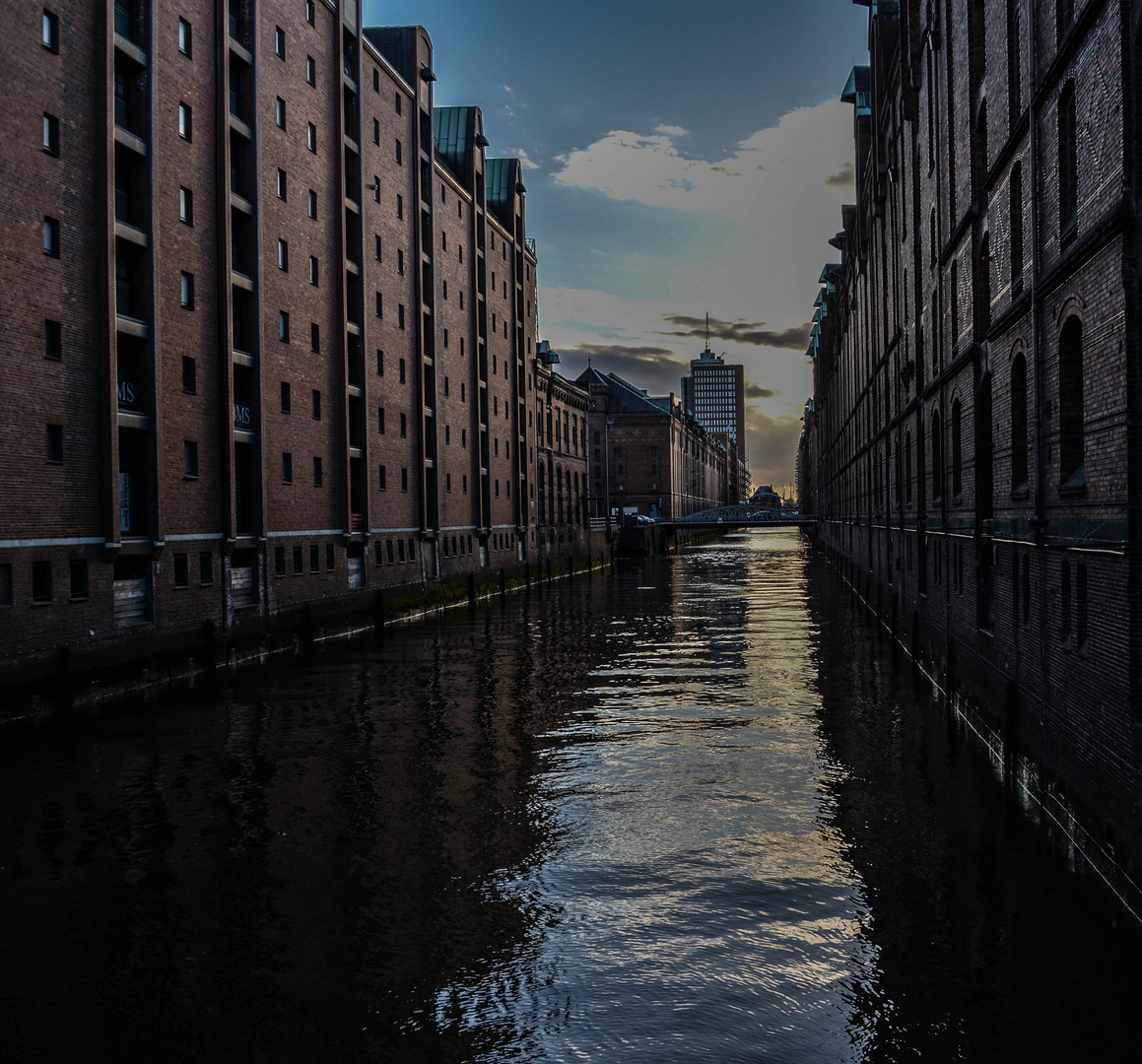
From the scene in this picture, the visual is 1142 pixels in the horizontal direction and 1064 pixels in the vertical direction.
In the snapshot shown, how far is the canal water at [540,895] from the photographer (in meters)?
7.15

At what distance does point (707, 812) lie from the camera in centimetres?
1243

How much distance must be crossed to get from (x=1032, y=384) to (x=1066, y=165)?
2.70m

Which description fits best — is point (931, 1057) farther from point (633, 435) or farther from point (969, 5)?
point (633, 435)

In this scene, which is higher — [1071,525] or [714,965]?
[1071,525]

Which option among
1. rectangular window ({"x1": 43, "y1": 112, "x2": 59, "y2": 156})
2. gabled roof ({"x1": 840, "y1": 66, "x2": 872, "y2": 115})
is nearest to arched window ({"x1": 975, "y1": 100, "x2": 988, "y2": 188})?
rectangular window ({"x1": 43, "y1": 112, "x2": 59, "y2": 156})

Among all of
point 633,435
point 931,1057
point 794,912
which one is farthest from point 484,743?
point 633,435

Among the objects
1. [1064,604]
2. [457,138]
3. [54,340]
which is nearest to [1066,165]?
[1064,604]

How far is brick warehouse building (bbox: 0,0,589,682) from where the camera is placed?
19.8 m

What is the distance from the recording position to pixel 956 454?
20.2 meters

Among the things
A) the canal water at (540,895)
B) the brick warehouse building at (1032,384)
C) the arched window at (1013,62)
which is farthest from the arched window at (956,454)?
the arched window at (1013,62)

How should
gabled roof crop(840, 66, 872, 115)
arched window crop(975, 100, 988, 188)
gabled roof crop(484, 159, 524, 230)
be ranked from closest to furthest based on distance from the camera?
arched window crop(975, 100, 988, 188) → gabled roof crop(840, 66, 872, 115) → gabled roof crop(484, 159, 524, 230)

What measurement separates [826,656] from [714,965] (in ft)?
62.8

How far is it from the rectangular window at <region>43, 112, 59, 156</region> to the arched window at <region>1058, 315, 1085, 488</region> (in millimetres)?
18607

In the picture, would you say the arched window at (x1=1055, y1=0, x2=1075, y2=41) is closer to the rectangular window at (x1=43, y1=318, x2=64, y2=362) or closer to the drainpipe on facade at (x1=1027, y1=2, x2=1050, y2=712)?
the drainpipe on facade at (x1=1027, y1=2, x2=1050, y2=712)
